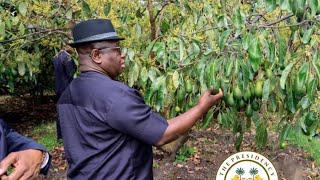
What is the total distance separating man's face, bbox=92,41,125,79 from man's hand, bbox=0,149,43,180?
17.9 inches

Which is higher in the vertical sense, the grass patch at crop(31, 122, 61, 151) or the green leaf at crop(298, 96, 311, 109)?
the green leaf at crop(298, 96, 311, 109)

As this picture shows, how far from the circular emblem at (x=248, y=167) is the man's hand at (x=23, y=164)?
89cm

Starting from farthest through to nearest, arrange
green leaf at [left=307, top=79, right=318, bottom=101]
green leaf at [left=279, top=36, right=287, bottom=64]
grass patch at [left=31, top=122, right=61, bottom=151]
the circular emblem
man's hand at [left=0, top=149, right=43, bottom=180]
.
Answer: grass patch at [left=31, top=122, right=61, bottom=151] → the circular emblem → green leaf at [left=279, top=36, right=287, bottom=64] → green leaf at [left=307, top=79, right=318, bottom=101] → man's hand at [left=0, top=149, right=43, bottom=180]

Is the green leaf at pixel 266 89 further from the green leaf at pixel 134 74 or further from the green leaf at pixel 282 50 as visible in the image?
the green leaf at pixel 134 74

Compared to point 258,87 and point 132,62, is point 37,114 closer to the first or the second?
point 132,62

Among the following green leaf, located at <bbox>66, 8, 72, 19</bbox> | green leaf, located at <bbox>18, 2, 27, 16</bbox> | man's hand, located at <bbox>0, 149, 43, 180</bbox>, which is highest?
green leaf, located at <bbox>18, 2, 27, 16</bbox>

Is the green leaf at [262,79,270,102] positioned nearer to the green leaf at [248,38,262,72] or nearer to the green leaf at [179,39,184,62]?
the green leaf at [248,38,262,72]

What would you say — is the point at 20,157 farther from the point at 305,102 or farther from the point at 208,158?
the point at 208,158

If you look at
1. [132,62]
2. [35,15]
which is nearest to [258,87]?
[132,62]

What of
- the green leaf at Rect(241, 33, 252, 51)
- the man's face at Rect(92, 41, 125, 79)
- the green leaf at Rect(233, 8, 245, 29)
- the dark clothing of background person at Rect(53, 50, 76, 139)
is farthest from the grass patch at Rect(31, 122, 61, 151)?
the green leaf at Rect(241, 33, 252, 51)

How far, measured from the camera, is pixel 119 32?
115 inches

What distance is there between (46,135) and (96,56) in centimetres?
466

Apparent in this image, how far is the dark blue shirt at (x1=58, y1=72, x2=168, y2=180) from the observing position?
1577mm

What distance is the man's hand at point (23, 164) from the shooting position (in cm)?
137
